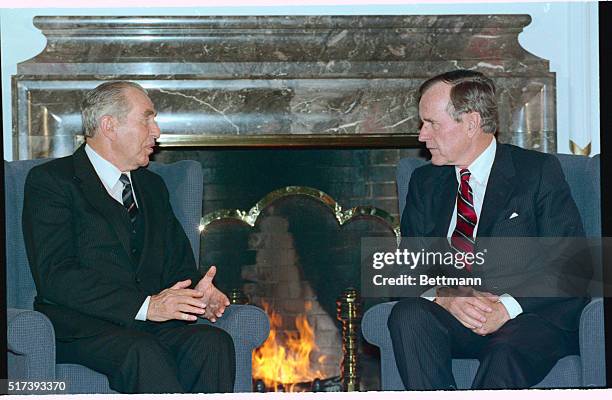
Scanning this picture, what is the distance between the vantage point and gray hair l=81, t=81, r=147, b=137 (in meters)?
3.29

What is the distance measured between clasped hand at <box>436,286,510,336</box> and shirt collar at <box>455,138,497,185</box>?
414 mm

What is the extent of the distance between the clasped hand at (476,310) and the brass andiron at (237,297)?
54.2 inches

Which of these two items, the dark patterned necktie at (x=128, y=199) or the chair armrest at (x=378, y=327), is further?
the dark patterned necktie at (x=128, y=199)

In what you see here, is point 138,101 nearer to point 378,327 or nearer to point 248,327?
point 248,327

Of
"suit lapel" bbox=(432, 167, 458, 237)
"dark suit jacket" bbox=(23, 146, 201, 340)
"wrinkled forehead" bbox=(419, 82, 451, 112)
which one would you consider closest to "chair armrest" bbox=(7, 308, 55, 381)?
"dark suit jacket" bbox=(23, 146, 201, 340)

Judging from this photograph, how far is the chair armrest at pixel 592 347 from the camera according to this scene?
115 inches

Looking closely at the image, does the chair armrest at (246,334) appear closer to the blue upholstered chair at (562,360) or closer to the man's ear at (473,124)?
the blue upholstered chair at (562,360)

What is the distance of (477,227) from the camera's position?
129 inches

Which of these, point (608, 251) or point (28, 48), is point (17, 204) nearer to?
point (28, 48)

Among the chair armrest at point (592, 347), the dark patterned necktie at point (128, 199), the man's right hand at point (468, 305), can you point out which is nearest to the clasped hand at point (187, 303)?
the dark patterned necktie at point (128, 199)

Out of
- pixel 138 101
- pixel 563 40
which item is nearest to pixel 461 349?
pixel 138 101

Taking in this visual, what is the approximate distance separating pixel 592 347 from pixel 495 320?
0.91 feet

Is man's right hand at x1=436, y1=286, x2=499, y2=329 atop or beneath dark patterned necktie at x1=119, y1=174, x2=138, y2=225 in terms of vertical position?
beneath

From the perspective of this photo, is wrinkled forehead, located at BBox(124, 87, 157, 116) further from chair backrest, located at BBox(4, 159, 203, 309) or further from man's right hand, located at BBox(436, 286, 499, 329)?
man's right hand, located at BBox(436, 286, 499, 329)
